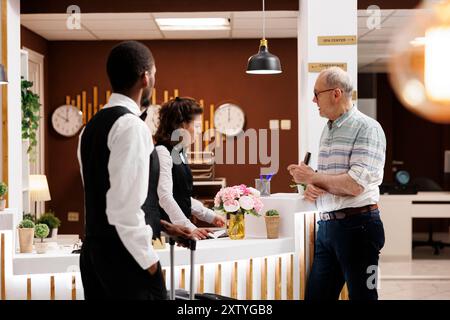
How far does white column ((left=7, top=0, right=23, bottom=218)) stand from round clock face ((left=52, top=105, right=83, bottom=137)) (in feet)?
9.69

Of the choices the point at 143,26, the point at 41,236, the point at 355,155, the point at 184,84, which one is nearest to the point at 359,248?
the point at 355,155

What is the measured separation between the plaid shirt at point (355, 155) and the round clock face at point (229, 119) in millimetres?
5065

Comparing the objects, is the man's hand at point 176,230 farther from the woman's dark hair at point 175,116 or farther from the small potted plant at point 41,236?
the small potted plant at point 41,236

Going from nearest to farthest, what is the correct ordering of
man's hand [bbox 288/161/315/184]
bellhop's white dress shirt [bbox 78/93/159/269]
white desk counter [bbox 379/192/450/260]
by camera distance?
bellhop's white dress shirt [bbox 78/93/159/269] → man's hand [bbox 288/161/315/184] → white desk counter [bbox 379/192/450/260]

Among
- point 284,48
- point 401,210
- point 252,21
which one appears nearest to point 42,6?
A: point 252,21

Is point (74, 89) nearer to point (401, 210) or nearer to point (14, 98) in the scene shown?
point (14, 98)

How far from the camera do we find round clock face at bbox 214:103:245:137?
830 cm

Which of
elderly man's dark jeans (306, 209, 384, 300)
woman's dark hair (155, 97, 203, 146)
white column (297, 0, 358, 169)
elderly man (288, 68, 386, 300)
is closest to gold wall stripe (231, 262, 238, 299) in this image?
elderly man (288, 68, 386, 300)

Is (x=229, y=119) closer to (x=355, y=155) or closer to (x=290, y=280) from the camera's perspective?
(x=290, y=280)

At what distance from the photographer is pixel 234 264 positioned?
3.70 m

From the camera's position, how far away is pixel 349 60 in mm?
4602

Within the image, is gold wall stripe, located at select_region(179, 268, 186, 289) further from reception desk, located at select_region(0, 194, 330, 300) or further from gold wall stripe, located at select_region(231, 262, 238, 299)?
gold wall stripe, located at select_region(231, 262, 238, 299)

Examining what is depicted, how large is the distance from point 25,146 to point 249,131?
321 cm

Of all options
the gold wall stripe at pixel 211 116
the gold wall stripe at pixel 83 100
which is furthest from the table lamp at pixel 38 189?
the gold wall stripe at pixel 211 116
